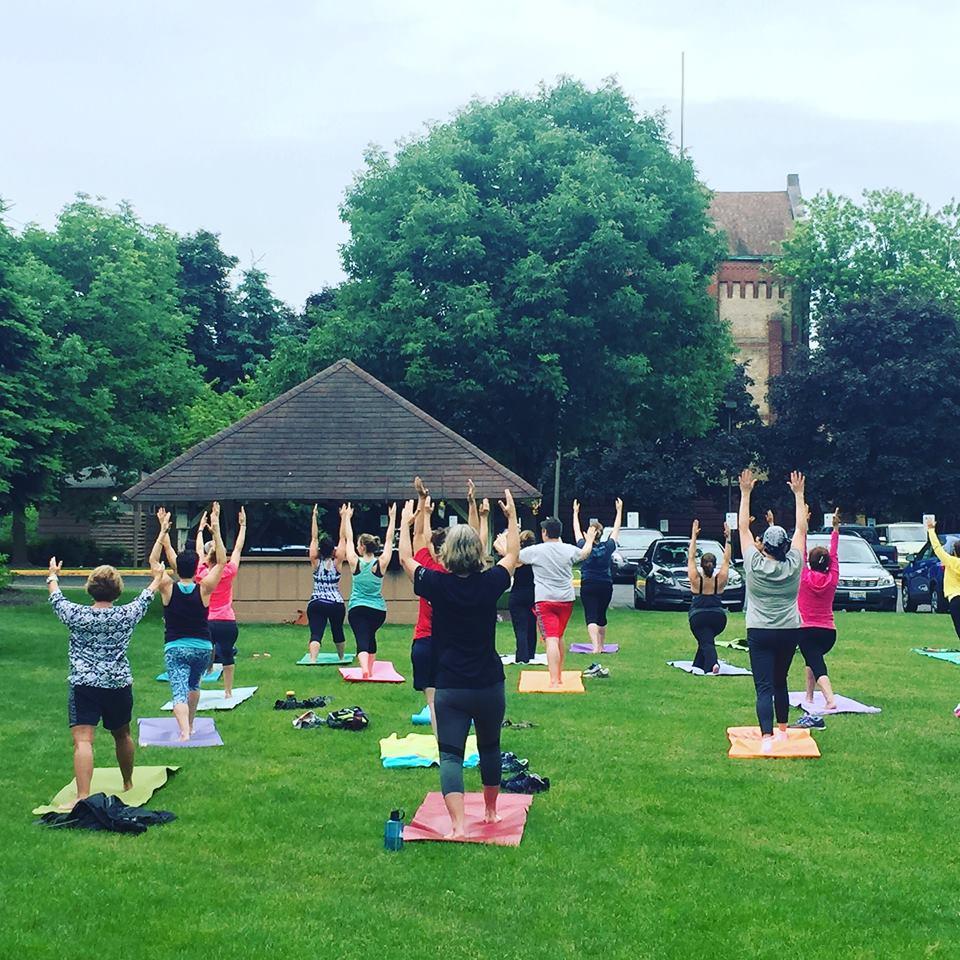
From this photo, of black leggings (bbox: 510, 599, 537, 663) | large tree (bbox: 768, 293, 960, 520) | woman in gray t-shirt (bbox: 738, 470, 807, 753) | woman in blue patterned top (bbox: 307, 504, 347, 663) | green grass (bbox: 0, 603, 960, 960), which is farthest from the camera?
large tree (bbox: 768, 293, 960, 520)

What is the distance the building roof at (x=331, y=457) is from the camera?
2564 cm

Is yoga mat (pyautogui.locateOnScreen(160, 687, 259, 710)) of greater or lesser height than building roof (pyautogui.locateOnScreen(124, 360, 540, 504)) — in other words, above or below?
below

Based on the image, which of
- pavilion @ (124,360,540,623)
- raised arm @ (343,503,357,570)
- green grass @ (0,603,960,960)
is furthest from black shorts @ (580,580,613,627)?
green grass @ (0,603,960,960)

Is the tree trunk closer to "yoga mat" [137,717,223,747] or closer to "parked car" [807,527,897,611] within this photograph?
"parked car" [807,527,897,611]

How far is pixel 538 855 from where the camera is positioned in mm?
8180

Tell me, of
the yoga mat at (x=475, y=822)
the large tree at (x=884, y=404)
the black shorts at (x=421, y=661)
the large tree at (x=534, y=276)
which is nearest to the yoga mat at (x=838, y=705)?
the black shorts at (x=421, y=661)

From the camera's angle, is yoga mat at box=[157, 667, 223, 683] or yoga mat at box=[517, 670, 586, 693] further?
yoga mat at box=[157, 667, 223, 683]

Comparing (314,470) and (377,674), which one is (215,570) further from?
(314,470)

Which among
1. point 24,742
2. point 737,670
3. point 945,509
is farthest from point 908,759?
point 945,509

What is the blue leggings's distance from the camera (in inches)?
481

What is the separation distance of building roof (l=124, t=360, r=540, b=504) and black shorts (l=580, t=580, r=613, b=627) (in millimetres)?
5395

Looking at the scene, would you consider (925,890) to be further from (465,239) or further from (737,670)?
(465,239)

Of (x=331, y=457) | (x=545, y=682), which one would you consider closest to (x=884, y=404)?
(x=331, y=457)

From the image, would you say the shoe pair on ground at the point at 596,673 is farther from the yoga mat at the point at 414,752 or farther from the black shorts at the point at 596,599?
the yoga mat at the point at 414,752
